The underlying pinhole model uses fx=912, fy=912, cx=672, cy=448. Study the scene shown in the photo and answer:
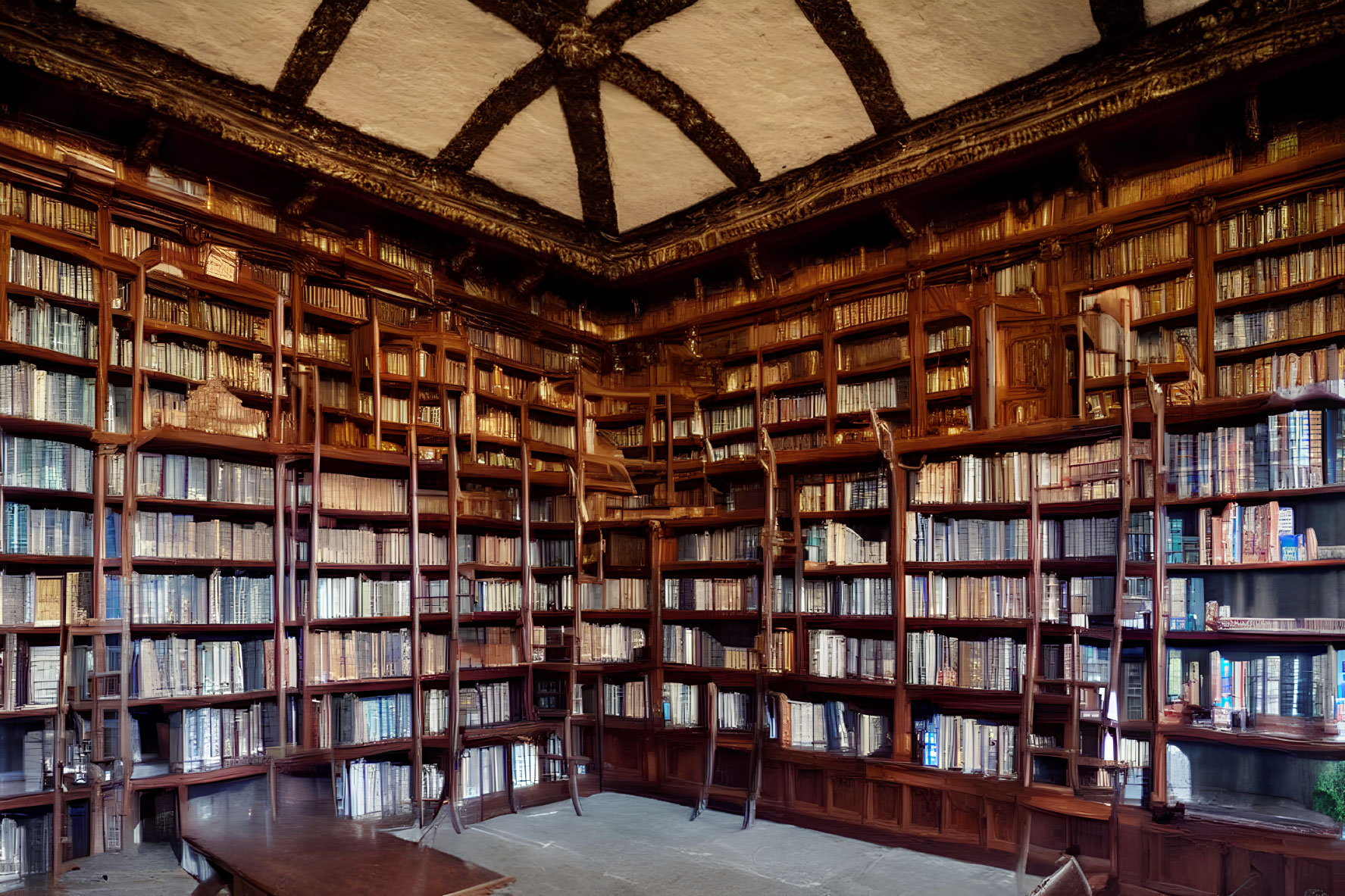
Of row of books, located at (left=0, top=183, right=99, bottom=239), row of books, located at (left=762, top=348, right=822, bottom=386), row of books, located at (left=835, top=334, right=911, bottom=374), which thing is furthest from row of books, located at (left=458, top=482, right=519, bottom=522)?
row of books, located at (left=0, top=183, right=99, bottom=239)

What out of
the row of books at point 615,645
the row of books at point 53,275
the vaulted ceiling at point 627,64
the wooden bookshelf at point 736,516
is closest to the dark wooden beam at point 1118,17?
the vaulted ceiling at point 627,64

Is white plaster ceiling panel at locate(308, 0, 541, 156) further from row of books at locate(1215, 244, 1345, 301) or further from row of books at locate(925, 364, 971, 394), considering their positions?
row of books at locate(1215, 244, 1345, 301)

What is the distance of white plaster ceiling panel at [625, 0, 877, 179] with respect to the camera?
4934mm

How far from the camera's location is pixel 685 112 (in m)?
5.77

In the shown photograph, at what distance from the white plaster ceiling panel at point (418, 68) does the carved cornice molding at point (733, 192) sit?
192mm

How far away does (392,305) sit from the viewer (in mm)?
6176

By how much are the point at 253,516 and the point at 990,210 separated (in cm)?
471

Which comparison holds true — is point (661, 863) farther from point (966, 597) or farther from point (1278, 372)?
point (1278, 372)

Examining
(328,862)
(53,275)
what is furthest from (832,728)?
(53,275)

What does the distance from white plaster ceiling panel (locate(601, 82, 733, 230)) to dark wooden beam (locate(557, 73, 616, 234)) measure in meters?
0.05

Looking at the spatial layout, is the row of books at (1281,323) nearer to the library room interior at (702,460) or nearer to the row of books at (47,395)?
the library room interior at (702,460)

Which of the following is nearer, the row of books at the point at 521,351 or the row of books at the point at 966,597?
the row of books at the point at 966,597

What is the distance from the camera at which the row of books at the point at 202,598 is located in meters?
4.52

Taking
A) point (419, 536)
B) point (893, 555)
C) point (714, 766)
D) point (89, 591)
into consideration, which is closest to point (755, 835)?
point (714, 766)
